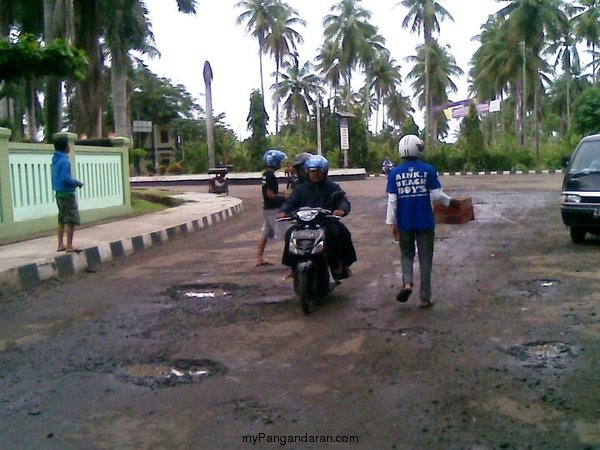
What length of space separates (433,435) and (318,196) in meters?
4.09

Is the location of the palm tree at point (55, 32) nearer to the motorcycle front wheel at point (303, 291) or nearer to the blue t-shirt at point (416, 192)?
the motorcycle front wheel at point (303, 291)

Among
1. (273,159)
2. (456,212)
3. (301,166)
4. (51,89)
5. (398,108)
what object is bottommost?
(456,212)

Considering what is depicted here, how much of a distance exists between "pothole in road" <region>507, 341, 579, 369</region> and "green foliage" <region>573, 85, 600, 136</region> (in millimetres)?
43185

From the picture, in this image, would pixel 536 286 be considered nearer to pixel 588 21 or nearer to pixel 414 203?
pixel 414 203

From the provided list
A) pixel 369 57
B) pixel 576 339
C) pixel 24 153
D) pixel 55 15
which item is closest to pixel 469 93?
pixel 369 57

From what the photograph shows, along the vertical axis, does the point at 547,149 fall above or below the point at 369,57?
below

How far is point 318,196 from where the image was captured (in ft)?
25.5

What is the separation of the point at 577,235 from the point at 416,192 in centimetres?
551

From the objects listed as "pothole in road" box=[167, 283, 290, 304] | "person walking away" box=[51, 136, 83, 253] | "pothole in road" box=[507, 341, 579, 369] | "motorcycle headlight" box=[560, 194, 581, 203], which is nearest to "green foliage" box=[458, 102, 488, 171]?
"motorcycle headlight" box=[560, 194, 581, 203]

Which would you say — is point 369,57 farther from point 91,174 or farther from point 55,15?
point 91,174

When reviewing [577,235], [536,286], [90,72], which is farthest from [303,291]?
[90,72]

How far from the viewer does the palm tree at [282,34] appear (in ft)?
193

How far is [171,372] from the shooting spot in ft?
17.5

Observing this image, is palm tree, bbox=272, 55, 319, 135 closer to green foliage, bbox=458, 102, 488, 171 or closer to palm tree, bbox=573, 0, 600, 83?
green foliage, bbox=458, 102, 488, 171
